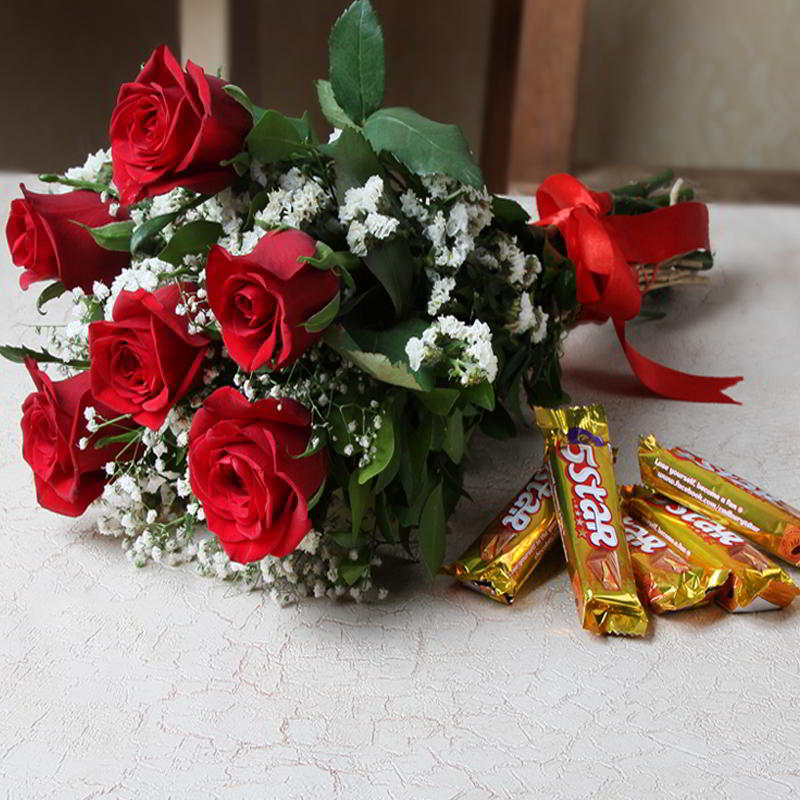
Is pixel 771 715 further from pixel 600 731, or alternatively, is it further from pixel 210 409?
pixel 210 409

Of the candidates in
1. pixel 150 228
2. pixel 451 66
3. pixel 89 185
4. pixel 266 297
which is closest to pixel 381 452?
pixel 266 297

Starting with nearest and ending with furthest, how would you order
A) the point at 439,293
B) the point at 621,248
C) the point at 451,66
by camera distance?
the point at 439,293 → the point at 621,248 → the point at 451,66

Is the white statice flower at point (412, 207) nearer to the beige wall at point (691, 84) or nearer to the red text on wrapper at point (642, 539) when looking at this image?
the red text on wrapper at point (642, 539)

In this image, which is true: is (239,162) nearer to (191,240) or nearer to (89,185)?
(191,240)

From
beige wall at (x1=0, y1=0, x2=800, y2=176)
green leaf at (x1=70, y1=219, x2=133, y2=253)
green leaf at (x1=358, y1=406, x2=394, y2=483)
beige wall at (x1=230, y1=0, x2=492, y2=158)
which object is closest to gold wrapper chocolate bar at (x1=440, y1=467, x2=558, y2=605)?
green leaf at (x1=358, y1=406, x2=394, y2=483)

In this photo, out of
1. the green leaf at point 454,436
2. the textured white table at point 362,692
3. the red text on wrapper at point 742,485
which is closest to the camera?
the textured white table at point 362,692

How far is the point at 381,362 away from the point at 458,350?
5 cm

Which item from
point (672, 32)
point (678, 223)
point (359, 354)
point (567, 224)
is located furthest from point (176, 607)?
point (672, 32)

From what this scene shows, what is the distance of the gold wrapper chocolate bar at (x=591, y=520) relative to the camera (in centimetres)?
75

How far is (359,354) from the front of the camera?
690mm

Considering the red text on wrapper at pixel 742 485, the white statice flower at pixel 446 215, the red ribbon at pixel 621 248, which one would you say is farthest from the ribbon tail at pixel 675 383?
the white statice flower at pixel 446 215

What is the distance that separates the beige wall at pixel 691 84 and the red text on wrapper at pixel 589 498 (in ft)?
7.39

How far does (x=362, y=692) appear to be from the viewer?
0.70 metres

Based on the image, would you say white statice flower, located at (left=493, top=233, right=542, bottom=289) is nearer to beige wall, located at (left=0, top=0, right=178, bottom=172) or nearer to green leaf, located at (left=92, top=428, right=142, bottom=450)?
green leaf, located at (left=92, top=428, right=142, bottom=450)
